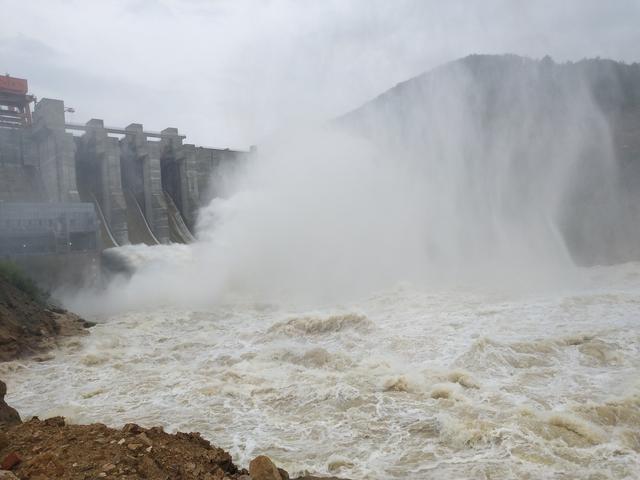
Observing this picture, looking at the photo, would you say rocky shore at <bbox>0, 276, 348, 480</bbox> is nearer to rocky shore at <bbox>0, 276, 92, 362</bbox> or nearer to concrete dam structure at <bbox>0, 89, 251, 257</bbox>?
rocky shore at <bbox>0, 276, 92, 362</bbox>

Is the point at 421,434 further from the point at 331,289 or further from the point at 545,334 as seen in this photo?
the point at 331,289

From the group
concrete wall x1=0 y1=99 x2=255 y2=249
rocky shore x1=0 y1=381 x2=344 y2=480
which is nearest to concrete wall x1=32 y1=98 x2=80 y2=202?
concrete wall x1=0 y1=99 x2=255 y2=249

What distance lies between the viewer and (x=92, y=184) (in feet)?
99.5

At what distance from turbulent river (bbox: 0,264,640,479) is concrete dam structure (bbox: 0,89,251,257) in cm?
731

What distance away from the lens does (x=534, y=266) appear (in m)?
24.2

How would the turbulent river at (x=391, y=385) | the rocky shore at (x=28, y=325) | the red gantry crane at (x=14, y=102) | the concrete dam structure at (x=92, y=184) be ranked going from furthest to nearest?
the red gantry crane at (x=14, y=102), the concrete dam structure at (x=92, y=184), the rocky shore at (x=28, y=325), the turbulent river at (x=391, y=385)

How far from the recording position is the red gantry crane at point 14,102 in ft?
98.4

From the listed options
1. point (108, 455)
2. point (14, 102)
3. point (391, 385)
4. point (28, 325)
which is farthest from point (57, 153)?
point (108, 455)

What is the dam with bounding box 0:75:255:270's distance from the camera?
22156 mm

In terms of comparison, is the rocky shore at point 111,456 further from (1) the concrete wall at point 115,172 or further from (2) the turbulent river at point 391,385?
(1) the concrete wall at point 115,172

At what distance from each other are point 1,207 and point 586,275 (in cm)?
2592

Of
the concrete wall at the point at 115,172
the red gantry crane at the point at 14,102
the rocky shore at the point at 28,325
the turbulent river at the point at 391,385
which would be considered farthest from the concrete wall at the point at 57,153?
the turbulent river at the point at 391,385

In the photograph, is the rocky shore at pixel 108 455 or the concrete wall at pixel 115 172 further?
the concrete wall at pixel 115 172

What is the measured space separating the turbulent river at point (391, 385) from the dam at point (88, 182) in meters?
7.28
